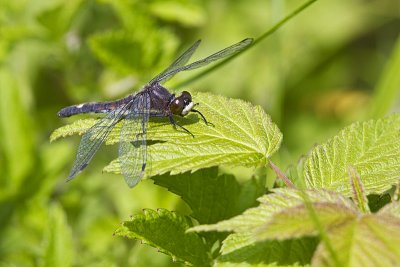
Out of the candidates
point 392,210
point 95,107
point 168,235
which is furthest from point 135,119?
point 392,210

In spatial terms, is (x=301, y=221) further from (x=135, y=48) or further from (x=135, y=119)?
(x=135, y=48)

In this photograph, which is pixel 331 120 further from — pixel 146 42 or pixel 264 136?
pixel 264 136

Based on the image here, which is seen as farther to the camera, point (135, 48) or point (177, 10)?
point (177, 10)

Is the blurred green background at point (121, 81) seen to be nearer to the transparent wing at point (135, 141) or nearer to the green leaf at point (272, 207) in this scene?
the transparent wing at point (135, 141)

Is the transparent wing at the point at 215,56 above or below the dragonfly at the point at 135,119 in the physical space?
above

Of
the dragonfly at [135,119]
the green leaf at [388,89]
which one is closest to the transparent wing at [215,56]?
the dragonfly at [135,119]

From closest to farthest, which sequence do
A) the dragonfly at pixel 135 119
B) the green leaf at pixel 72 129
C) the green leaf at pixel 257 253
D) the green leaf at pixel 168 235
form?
the green leaf at pixel 257 253 → the green leaf at pixel 168 235 → the dragonfly at pixel 135 119 → the green leaf at pixel 72 129

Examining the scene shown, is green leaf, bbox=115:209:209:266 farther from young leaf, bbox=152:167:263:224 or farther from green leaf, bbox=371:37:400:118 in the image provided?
green leaf, bbox=371:37:400:118
